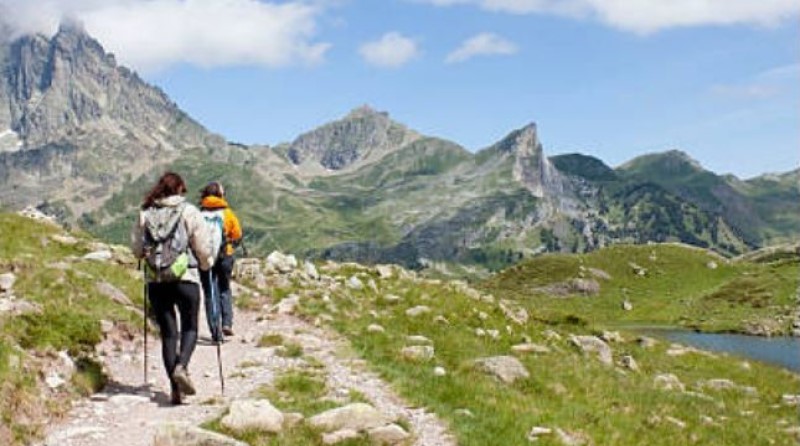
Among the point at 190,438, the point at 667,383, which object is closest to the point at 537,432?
the point at 190,438

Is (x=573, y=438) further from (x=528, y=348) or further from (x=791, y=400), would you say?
(x=791, y=400)

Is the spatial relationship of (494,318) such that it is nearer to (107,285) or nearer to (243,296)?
(243,296)

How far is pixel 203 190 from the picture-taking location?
79.4 ft

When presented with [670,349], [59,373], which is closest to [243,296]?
[59,373]

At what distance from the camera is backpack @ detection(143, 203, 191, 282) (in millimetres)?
15992

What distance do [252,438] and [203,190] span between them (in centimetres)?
1200

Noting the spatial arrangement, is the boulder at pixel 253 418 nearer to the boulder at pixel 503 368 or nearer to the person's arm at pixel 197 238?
the person's arm at pixel 197 238

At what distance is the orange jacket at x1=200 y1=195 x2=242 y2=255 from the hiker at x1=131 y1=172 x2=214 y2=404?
6.62 m

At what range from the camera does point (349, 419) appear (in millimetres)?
14555

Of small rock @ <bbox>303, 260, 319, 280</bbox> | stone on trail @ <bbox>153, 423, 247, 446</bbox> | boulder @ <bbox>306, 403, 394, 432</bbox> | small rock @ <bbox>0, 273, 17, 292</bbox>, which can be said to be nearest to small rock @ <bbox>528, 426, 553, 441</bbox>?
boulder @ <bbox>306, 403, 394, 432</bbox>

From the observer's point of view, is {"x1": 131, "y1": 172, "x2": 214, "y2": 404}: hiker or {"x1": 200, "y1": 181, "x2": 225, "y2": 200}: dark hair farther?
{"x1": 200, "y1": 181, "x2": 225, "y2": 200}: dark hair

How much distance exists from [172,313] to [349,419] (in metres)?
4.47

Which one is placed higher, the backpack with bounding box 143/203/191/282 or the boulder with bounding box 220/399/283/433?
the backpack with bounding box 143/203/191/282

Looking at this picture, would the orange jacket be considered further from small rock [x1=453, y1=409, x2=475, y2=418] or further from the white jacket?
small rock [x1=453, y1=409, x2=475, y2=418]
